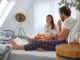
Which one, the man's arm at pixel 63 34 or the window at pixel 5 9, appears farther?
the window at pixel 5 9

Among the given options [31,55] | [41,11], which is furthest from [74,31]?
[41,11]

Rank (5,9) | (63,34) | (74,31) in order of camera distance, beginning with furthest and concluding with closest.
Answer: (5,9) → (63,34) → (74,31)

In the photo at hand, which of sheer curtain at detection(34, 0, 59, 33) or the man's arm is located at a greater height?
sheer curtain at detection(34, 0, 59, 33)

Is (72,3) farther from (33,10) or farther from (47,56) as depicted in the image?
(33,10)

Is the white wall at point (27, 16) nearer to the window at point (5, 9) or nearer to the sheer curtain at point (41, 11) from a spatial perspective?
the sheer curtain at point (41, 11)

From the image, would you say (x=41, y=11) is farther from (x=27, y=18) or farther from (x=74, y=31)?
(x=74, y=31)

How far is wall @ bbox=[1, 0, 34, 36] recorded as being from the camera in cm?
485

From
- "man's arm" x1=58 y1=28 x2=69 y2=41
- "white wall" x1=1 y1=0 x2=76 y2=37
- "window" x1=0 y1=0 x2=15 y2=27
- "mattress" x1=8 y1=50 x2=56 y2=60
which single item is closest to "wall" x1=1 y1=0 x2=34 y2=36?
"white wall" x1=1 y1=0 x2=76 y2=37

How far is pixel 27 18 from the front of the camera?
551 cm

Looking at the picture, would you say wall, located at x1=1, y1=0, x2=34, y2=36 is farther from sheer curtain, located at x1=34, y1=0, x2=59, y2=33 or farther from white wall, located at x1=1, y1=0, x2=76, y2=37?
sheer curtain, located at x1=34, y1=0, x2=59, y2=33

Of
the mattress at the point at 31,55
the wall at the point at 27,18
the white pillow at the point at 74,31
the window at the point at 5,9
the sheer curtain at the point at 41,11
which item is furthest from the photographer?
the sheer curtain at the point at 41,11

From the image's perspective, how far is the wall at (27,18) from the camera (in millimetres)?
4852

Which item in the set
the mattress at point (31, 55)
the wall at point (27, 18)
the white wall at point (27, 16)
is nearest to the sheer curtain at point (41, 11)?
the white wall at point (27, 16)

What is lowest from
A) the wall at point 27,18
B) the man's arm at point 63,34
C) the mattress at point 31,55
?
the mattress at point 31,55
